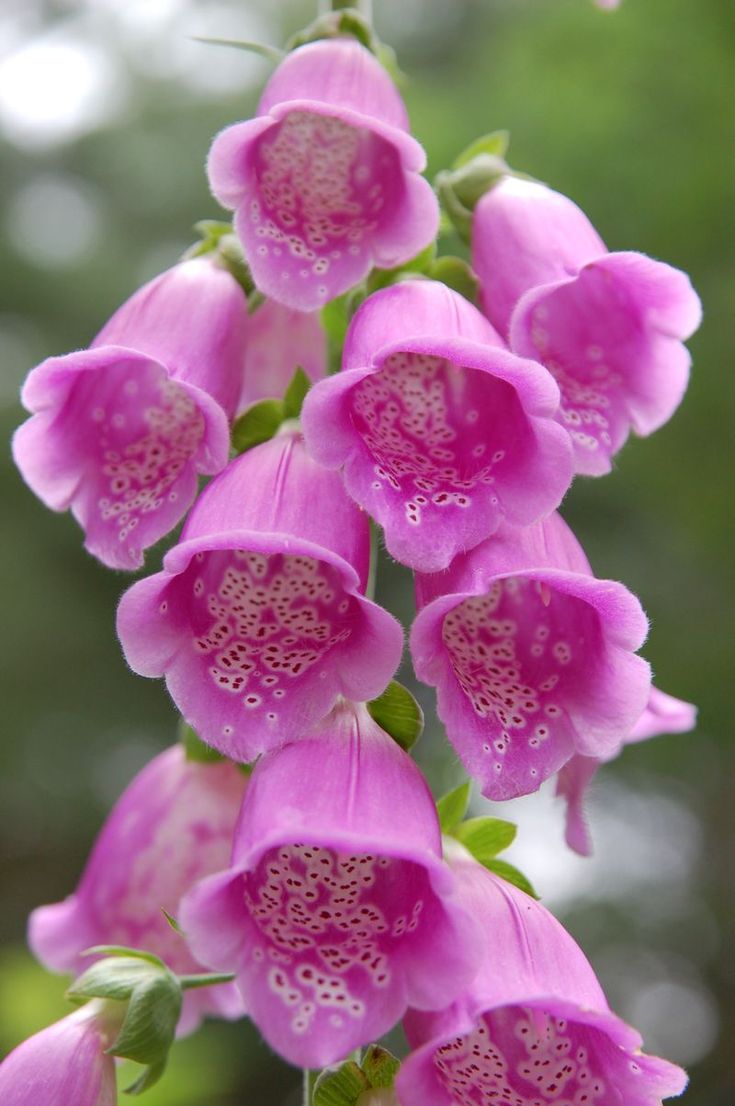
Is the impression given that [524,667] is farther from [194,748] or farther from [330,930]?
[194,748]

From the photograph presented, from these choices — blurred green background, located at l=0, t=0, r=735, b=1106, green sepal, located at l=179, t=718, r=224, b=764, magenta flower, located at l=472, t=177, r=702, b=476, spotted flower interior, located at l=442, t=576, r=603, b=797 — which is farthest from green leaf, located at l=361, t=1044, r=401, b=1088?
blurred green background, located at l=0, t=0, r=735, b=1106

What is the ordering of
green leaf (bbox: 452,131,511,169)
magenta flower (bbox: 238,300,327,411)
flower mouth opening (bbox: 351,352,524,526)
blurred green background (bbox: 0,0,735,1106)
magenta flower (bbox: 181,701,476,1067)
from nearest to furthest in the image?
Answer: magenta flower (bbox: 181,701,476,1067), flower mouth opening (bbox: 351,352,524,526), green leaf (bbox: 452,131,511,169), magenta flower (bbox: 238,300,327,411), blurred green background (bbox: 0,0,735,1106)

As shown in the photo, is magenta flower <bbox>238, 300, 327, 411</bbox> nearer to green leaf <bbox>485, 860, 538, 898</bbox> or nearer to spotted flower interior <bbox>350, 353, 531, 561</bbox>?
spotted flower interior <bbox>350, 353, 531, 561</bbox>

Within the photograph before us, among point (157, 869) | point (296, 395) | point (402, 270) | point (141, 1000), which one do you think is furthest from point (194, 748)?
point (402, 270)

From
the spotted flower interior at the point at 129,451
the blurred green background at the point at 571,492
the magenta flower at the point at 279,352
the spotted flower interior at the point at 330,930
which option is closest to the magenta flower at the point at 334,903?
the spotted flower interior at the point at 330,930

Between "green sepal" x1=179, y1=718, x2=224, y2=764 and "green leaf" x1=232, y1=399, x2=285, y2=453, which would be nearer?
"green leaf" x1=232, y1=399, x2=285, y2=453

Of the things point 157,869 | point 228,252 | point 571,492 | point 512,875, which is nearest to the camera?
point 512,875
